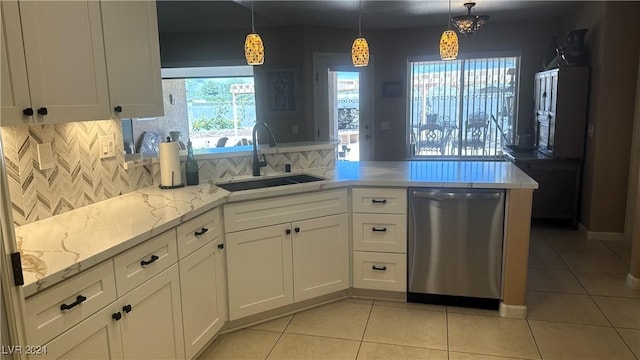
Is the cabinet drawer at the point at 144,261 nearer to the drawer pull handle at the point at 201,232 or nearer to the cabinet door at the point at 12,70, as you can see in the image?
the drawer pull handle at the point at 201,232

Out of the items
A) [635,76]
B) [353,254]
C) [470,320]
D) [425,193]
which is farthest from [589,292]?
[635,76]

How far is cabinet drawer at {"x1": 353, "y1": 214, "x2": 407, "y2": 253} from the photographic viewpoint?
10.5 feet

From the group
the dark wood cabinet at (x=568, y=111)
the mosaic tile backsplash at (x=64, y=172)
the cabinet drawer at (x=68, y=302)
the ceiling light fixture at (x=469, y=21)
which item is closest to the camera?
the cabinet drawer at (x=68, y=302)

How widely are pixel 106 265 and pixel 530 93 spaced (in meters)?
6.12

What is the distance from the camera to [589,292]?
3.40m

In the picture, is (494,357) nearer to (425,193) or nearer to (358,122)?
(425,193)

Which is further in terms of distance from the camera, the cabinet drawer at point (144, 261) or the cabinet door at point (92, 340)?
the cabinet drawer at point (144, 261)

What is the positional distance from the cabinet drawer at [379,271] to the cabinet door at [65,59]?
1968mm

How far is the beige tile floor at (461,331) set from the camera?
8.68 ft

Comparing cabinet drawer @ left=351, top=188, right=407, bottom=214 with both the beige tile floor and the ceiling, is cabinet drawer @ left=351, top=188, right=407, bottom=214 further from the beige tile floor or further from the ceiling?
the ceiling

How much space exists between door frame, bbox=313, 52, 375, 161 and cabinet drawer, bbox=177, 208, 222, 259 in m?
3.62

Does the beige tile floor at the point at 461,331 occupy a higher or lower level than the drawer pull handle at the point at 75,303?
lower

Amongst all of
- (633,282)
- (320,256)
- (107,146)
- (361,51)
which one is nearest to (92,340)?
(107,146)

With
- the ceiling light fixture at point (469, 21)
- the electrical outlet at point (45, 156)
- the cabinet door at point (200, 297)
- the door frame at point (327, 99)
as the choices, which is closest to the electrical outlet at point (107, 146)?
the electrical outlet at point (45, 156)
